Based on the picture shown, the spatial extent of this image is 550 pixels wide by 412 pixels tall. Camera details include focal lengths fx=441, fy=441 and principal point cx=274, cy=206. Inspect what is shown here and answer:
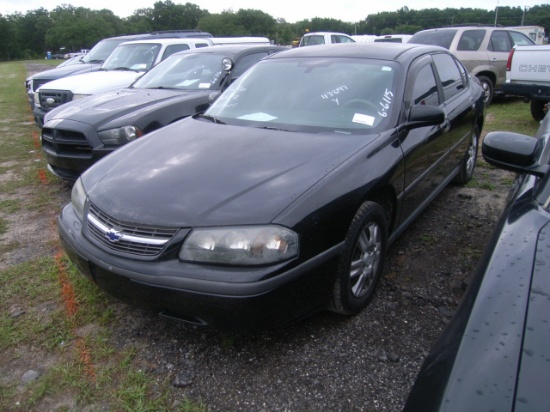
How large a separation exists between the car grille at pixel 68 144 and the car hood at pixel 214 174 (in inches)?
69.1

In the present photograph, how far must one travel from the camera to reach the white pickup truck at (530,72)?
6926 millimetres

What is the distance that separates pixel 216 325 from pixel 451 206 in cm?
311

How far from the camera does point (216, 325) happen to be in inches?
83.1

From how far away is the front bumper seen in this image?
2.01 metres

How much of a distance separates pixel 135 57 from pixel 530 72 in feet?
22.3

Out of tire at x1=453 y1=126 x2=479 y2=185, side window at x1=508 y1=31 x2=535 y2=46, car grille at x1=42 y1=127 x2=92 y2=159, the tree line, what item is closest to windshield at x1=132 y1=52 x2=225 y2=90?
car grille at x1=42 y1=127 x2=92 y2=159

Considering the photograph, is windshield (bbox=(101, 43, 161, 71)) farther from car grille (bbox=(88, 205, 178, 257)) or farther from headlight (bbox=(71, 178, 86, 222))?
car grille (bbox=(88, 205, 178, 257))

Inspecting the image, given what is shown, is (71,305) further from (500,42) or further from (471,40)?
(500,42)

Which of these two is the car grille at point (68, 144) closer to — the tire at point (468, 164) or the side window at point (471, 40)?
the tire at point (468, 164)

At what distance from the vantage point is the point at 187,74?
19.0ft

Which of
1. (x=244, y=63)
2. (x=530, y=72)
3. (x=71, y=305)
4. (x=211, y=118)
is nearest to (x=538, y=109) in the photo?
(x=530, y=72)

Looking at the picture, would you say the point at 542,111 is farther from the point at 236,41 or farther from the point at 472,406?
the point at 472,406

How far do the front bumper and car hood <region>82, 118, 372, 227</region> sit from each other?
235mm

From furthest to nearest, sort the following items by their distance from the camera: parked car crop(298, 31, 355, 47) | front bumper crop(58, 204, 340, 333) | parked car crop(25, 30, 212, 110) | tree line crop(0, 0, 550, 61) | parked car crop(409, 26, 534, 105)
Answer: tree line crop(0, 0, 550, 61)
parked car crop(298, 31, 355, 47)
parked car crop(409, 26, 534, 105)
parked car crop(25, 30, 212, 110)
front bumper crop(58, 204, 340, 333)
